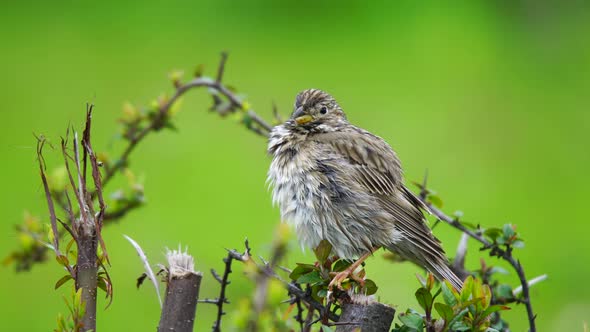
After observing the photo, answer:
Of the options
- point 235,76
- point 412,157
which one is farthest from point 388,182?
point 235,76

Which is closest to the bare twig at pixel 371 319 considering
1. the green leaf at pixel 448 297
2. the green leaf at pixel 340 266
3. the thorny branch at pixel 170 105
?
the green leaf at pixel 448 297

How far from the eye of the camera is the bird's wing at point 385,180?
372cm

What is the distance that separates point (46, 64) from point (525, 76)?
4675 millimetres

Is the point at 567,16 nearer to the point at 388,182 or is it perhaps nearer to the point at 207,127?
the point at 207,127

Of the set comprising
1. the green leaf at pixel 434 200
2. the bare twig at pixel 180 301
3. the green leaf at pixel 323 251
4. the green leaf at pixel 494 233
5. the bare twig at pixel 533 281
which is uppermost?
the green leaf at pixel 434 200

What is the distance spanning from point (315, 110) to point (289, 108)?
409cm

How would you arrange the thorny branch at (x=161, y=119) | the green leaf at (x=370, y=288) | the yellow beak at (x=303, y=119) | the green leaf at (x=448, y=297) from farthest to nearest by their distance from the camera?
1. the yellow beak at (x=303, y=119)
2. the thorny branch at (x=161, y=119)
3. the green leaf at (x=370, y=288)
4. the green leaf at (x=448, y=297)

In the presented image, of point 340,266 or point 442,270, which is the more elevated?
point 442,270

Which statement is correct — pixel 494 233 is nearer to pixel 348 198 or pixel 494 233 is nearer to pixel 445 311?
pixel 445 311

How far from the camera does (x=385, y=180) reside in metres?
3.89

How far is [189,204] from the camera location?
287 inches

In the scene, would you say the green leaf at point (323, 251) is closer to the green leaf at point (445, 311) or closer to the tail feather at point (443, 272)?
the green leaf at point (445, 311)

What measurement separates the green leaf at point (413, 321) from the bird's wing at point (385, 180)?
5.47 ft

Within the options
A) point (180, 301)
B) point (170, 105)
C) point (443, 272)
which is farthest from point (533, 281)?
A: point (170, 105)
